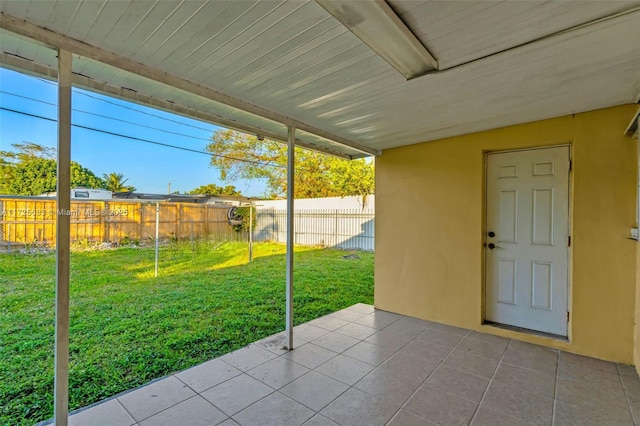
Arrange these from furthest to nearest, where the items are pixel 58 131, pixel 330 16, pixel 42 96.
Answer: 1. pixel 42 96
2. pixel 58 131
3. pixel 330 16

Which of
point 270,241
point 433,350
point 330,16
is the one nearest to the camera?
point 330,16

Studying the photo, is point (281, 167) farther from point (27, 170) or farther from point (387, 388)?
point (387, 388)

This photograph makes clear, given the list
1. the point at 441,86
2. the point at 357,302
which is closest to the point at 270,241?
the point at 357,302

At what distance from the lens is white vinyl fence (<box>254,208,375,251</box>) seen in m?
9.38

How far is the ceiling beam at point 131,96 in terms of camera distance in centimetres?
170

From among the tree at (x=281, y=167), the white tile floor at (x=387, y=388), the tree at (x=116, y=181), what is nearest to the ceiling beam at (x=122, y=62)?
the white tile floor at (x=387, y=388)

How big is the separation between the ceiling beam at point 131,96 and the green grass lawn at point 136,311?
2179mm

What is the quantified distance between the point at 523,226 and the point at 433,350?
1725 mm

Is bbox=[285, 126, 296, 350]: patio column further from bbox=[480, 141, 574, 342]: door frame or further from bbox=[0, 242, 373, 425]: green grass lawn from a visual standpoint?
bbox=[480, 141, 574, 342]: door frame

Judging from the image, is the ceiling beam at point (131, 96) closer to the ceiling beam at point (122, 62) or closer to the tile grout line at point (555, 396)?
the ceiling beam at point (122, 62)

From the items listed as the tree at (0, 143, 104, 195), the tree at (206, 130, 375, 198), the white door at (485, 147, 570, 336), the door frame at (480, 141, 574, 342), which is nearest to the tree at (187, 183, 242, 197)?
→ the tree at (206, 130, 375, 198)

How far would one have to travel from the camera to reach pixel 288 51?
5.54ft

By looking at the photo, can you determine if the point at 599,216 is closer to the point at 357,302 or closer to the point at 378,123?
the point at 378,123

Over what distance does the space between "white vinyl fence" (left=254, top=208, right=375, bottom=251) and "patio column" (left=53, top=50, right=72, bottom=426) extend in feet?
26.6
